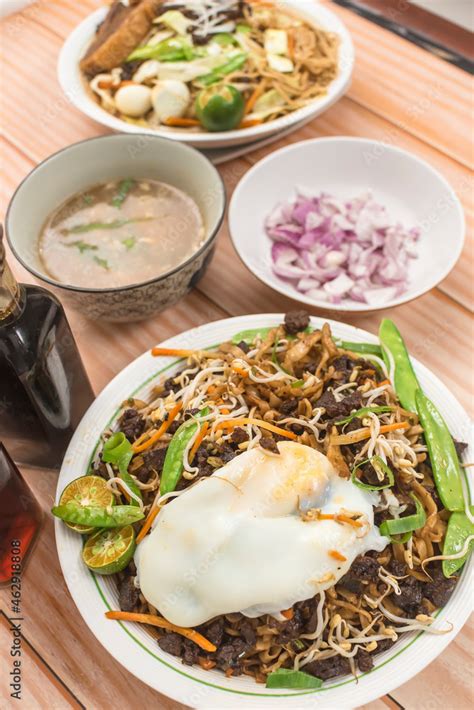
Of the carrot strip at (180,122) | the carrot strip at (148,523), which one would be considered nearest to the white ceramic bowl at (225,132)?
the carrot strip at (180,122)

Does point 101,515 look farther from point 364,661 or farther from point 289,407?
point 364,661

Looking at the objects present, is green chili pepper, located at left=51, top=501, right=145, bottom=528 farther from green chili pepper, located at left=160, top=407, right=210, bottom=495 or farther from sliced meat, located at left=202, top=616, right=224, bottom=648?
sliced meat, located at left=202, top=616, right=224, bottom=648

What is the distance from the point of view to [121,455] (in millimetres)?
1597

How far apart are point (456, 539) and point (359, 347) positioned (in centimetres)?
55

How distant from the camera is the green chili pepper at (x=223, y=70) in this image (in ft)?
8.82

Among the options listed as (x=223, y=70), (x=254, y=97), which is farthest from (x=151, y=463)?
(x=223, y=70)

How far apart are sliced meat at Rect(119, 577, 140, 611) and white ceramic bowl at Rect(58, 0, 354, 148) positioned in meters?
1.49

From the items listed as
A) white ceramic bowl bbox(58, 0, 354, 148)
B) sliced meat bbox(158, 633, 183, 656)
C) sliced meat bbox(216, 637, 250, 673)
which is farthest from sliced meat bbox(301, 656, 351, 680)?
white ceramic bowl bbox(58, 0, 354, 148)

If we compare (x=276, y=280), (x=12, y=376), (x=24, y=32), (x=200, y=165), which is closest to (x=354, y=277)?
(x=276, y=280)

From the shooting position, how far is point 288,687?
138 cm

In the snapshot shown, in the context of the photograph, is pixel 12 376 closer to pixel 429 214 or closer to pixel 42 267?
pixel 42 267

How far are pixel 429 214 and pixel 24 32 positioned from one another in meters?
2.09

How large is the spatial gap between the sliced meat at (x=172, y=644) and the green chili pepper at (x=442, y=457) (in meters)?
0.65

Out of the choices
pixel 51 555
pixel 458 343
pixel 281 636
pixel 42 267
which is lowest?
pixel 51 555
